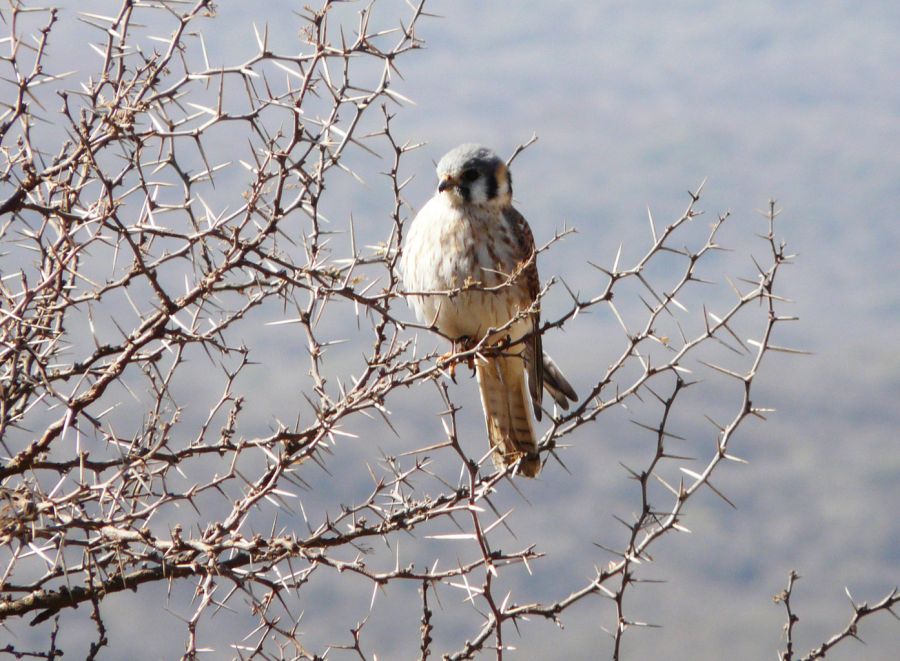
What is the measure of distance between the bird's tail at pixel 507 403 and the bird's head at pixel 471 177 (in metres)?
0.73

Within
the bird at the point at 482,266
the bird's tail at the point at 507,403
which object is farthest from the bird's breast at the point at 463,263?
the bird's tail at the point at 507,403

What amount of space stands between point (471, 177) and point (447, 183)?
0.39ft

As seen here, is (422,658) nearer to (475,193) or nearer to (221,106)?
(221,106)

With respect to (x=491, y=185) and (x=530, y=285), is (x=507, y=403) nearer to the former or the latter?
(x=530, y=285)

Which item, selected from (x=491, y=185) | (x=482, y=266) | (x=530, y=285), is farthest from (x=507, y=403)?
(x=491, y=185)

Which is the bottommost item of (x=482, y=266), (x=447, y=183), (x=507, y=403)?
(x=507, y=403)

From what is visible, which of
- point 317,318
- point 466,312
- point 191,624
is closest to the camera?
point 191,624

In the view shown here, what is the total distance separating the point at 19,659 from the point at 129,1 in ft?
5.23

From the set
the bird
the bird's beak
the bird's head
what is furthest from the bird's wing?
the bird's beak

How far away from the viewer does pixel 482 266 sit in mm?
4758

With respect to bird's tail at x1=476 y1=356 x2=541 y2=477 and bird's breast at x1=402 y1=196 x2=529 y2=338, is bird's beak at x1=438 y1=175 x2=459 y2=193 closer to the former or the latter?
bird's breast at x1=402 y1=196 x2=529 y2=338

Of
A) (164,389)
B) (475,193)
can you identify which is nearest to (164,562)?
(164,389)

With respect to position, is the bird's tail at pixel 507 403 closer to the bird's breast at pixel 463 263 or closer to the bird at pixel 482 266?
the bird at pixel 482 266

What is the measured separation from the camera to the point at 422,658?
7.97 feet
